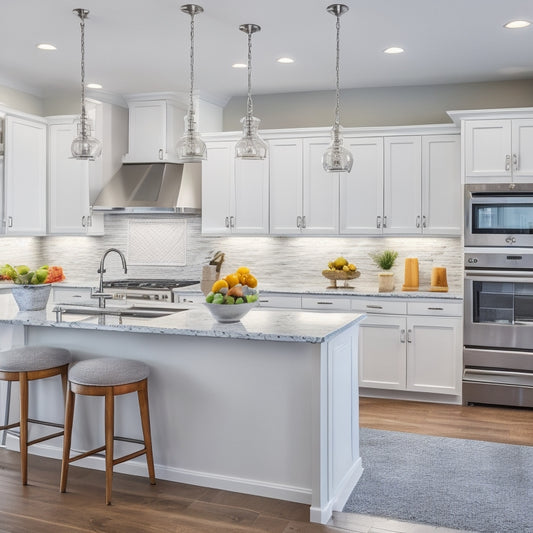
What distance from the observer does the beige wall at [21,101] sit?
238 inches

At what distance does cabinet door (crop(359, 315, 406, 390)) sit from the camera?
5.29 metres

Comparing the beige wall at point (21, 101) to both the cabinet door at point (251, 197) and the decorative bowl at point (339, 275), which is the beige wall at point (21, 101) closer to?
the cabinet door at point (251, 197)

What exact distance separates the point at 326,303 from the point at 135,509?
2.76 metres

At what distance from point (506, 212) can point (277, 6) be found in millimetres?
2506

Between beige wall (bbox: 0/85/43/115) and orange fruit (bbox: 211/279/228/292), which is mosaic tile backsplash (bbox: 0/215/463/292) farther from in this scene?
orange fruit (bbox: 211/279/228/292)

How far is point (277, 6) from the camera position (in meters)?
3.89

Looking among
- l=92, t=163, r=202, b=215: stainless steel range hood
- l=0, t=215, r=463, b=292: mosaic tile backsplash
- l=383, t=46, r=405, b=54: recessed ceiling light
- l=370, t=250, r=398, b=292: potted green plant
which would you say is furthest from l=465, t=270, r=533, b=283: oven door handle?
l=92, t=163, r=202, b=215: stainless steel range hood

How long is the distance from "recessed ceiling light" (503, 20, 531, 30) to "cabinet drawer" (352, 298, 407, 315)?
224 centimetres


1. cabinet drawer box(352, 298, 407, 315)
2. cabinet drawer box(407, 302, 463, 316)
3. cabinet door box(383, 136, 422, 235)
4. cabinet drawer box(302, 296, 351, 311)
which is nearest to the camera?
cabinet drawer box(407, 302, 463, 316)

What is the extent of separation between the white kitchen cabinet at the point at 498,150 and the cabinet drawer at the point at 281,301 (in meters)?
1.77

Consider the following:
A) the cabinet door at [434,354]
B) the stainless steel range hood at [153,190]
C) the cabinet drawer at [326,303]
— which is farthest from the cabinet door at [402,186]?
the stainless steel range hood at [153,190]

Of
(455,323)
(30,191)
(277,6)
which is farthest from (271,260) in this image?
(277,6)

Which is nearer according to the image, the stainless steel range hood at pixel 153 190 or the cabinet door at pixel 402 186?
the cabinet door at pixel 402 186

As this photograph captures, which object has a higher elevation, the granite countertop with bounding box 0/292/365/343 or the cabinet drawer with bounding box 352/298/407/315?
the granite countertop with bounding box 0/292/365/343
